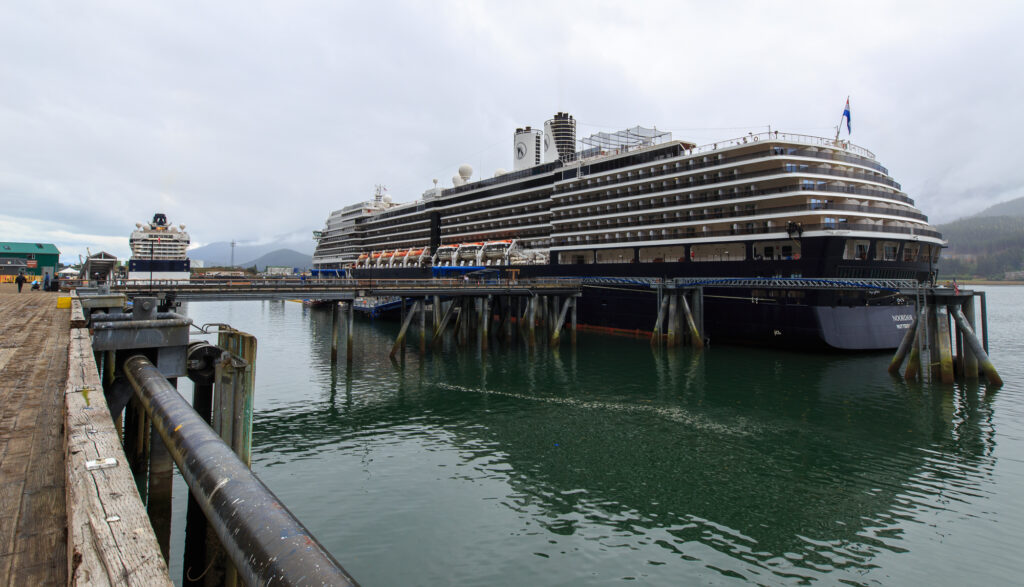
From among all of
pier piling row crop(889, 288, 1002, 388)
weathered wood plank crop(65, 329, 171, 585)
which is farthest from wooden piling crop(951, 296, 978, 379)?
weathered wood plank crop(65, 329, 171, 585)

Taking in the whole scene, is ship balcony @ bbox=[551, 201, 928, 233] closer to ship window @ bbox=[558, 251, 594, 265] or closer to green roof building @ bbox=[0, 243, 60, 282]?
ship window @ bbox=[558, 251, 594, 265]

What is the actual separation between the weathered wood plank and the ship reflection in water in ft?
20.7

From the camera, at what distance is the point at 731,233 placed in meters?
37.0

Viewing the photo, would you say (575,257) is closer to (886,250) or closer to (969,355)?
(886,250)

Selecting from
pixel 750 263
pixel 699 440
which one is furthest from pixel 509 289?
pixel 699 440

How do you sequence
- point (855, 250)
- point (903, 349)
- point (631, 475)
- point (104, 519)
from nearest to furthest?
point (104, 519), point (631, 475), point (903, 349), point (855, 250)

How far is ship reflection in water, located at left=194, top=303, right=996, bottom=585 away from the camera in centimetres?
977

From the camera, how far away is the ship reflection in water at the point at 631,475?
9766 mm

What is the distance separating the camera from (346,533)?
34.2ft

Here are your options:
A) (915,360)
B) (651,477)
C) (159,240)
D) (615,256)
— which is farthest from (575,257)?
(159,240)

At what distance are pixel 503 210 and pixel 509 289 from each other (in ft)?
90.6

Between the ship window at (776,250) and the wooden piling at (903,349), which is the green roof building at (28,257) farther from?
the wooden piling at (903,349)

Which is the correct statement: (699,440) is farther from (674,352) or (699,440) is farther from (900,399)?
(674,352)

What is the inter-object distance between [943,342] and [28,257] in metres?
111
